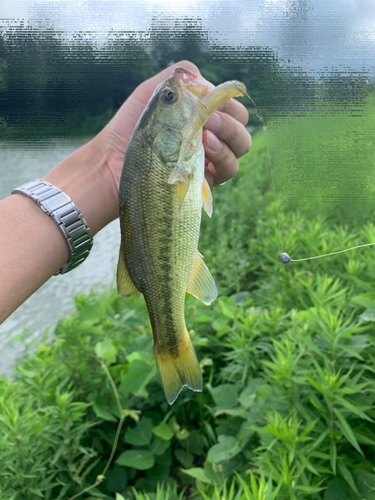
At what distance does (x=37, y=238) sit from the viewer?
123 centimetres

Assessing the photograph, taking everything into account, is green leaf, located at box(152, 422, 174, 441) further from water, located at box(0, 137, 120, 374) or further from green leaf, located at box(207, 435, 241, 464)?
water, located at box(0, 137, 120, 374)

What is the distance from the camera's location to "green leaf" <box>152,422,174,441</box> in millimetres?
1808

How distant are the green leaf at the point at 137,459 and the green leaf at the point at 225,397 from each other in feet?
1.48

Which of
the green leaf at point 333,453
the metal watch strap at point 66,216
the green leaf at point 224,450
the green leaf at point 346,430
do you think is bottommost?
the green leaf at point 224,450

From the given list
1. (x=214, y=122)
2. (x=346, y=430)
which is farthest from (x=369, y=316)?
(x=214, y=122)

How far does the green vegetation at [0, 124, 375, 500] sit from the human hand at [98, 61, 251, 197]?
70 centimetres

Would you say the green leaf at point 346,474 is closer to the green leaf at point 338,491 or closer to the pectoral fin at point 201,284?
the green leaf at point 338,491

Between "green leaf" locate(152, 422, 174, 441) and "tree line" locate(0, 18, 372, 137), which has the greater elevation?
"tree line" locate(0, 18, 372, 137)

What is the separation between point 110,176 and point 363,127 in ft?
4.63

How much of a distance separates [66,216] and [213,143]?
23.2 inches

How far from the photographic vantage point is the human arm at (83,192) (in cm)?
121

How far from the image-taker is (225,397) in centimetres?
175

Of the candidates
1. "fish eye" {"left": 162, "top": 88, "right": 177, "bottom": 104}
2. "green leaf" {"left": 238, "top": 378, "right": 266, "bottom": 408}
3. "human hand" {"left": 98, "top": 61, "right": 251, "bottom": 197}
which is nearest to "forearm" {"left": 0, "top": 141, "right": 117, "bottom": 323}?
"human hand" {"left": 98, "top": 61, "right": 251, "bottom": 197}

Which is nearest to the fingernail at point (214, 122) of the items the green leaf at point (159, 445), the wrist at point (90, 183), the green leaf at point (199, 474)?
the wrist at point (90, 183)
